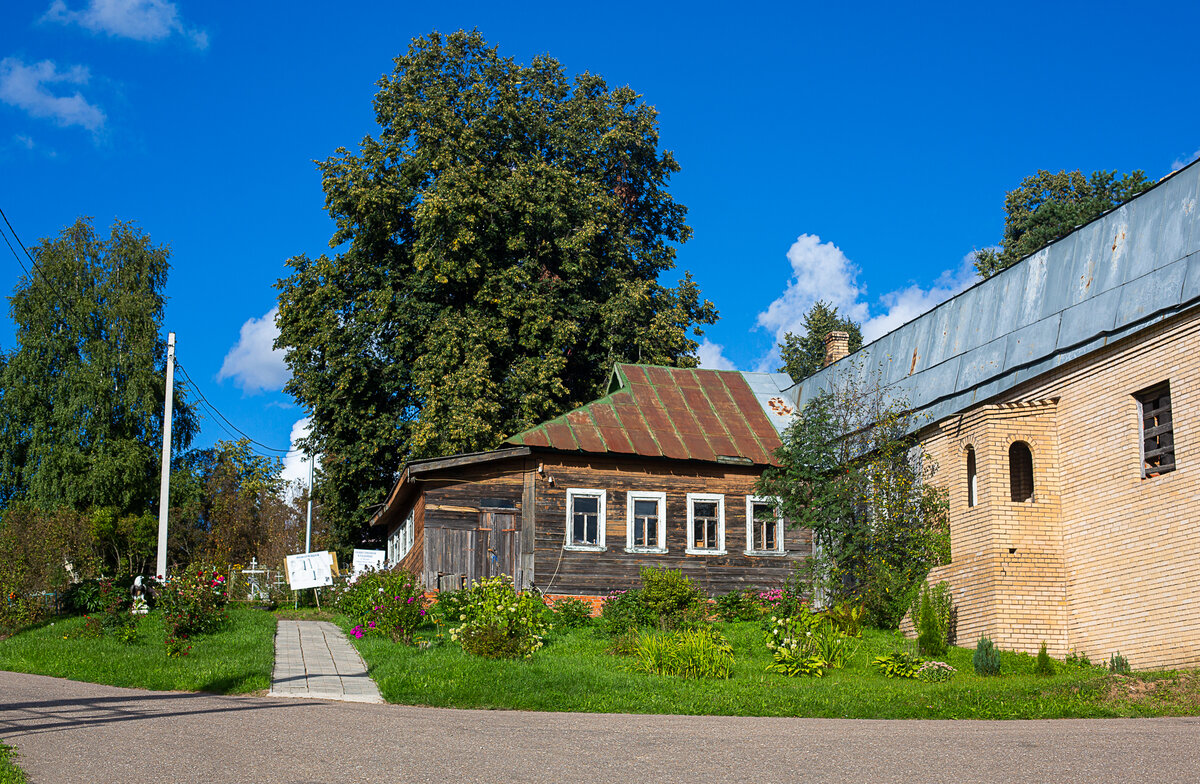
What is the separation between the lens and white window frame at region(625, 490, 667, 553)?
78.5ft

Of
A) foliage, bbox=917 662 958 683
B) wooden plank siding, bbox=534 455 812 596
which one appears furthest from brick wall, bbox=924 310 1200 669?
wooden plank siding, bbox=534 455 812 596

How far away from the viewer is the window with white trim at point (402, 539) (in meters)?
26.1

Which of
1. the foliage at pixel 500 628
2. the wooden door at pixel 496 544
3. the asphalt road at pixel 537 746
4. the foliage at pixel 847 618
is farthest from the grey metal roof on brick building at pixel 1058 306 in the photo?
the foliage at pixel 500 628

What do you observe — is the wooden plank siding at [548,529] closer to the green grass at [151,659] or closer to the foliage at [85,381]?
the green grass at [151,659]

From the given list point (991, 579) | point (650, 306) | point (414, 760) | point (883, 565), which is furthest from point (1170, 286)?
point (650, 306)

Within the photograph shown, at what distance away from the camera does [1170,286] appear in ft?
52.7

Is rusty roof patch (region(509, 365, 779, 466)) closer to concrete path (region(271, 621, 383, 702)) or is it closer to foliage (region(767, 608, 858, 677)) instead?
concrete path (region(271, 621, 383, 702))

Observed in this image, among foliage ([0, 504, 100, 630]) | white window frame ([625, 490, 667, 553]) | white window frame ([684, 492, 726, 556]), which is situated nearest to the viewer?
foliage ([0, 504, 100, 630])

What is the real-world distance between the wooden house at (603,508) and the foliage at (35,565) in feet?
24.2

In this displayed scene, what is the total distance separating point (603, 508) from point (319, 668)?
9887 millimetres

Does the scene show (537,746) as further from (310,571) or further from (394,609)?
(310,571)

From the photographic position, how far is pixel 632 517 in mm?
24047

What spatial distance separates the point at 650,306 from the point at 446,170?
24.2 feet

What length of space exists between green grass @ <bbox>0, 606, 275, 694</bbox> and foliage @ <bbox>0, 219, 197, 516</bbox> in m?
17.3
